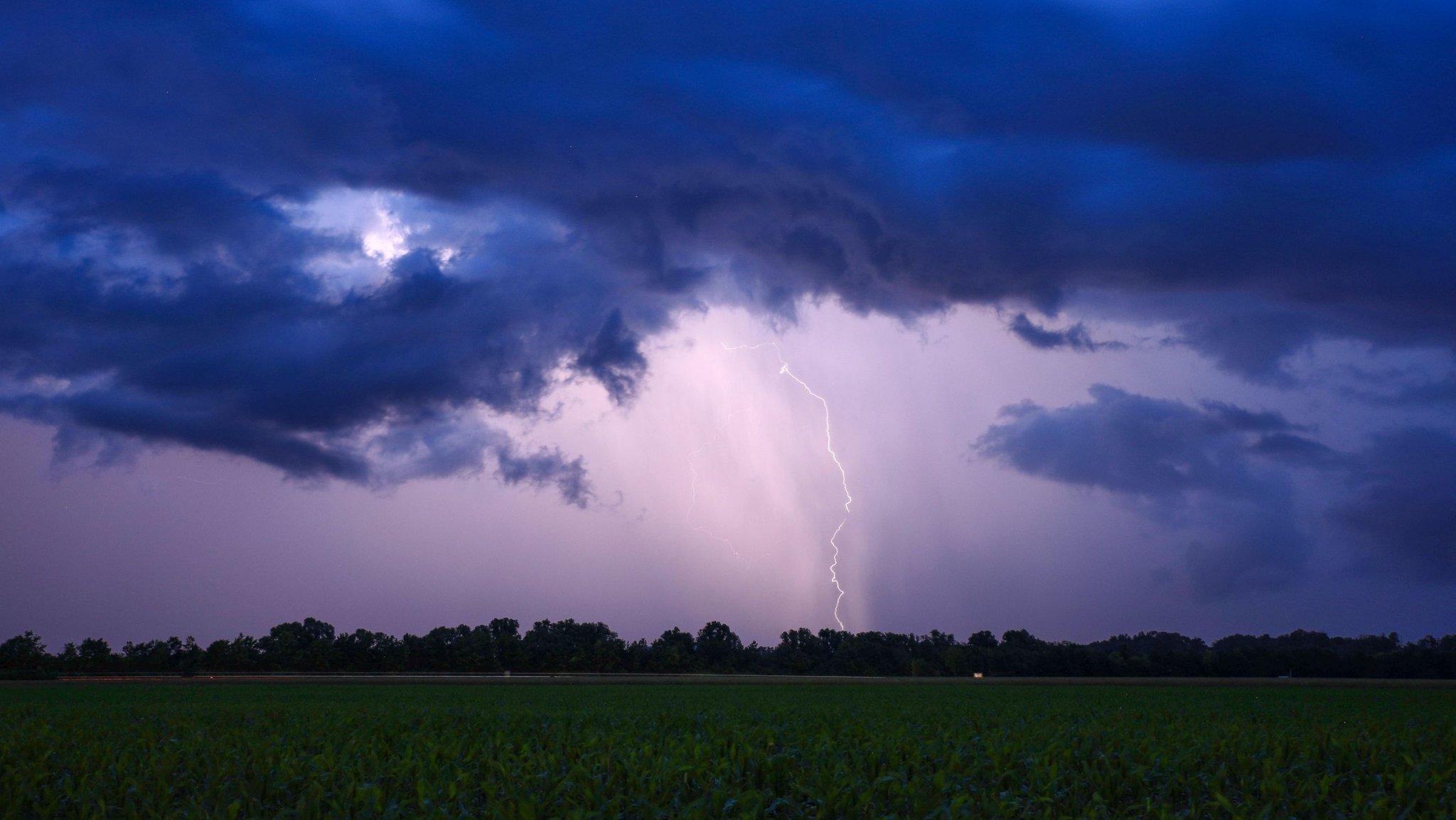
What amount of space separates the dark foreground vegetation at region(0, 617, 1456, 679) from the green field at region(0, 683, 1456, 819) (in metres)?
115

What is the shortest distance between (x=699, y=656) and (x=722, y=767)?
545 feet

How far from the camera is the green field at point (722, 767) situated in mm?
14484

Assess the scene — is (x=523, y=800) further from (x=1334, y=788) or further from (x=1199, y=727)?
(x=1199, y=727)

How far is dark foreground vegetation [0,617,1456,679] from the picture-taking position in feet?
424

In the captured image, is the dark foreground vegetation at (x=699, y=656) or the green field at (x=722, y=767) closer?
the green field at (x=722, y=767)

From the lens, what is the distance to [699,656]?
177 meters

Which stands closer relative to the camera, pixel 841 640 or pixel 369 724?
pixel 369 724

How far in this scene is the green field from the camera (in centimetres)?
1448

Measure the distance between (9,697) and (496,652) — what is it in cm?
10264

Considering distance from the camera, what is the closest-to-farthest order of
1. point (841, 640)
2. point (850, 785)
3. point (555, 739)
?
point (850, 785)
point (555, 739)
point (841, 640)

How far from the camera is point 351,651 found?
14875cm

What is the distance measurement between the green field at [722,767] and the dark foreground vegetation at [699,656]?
376ft

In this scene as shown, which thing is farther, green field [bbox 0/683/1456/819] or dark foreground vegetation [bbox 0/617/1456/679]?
dark foreground vegetation [bbox 0/617/1456/679]

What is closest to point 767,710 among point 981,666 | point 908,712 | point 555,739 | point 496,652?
point 908,712
